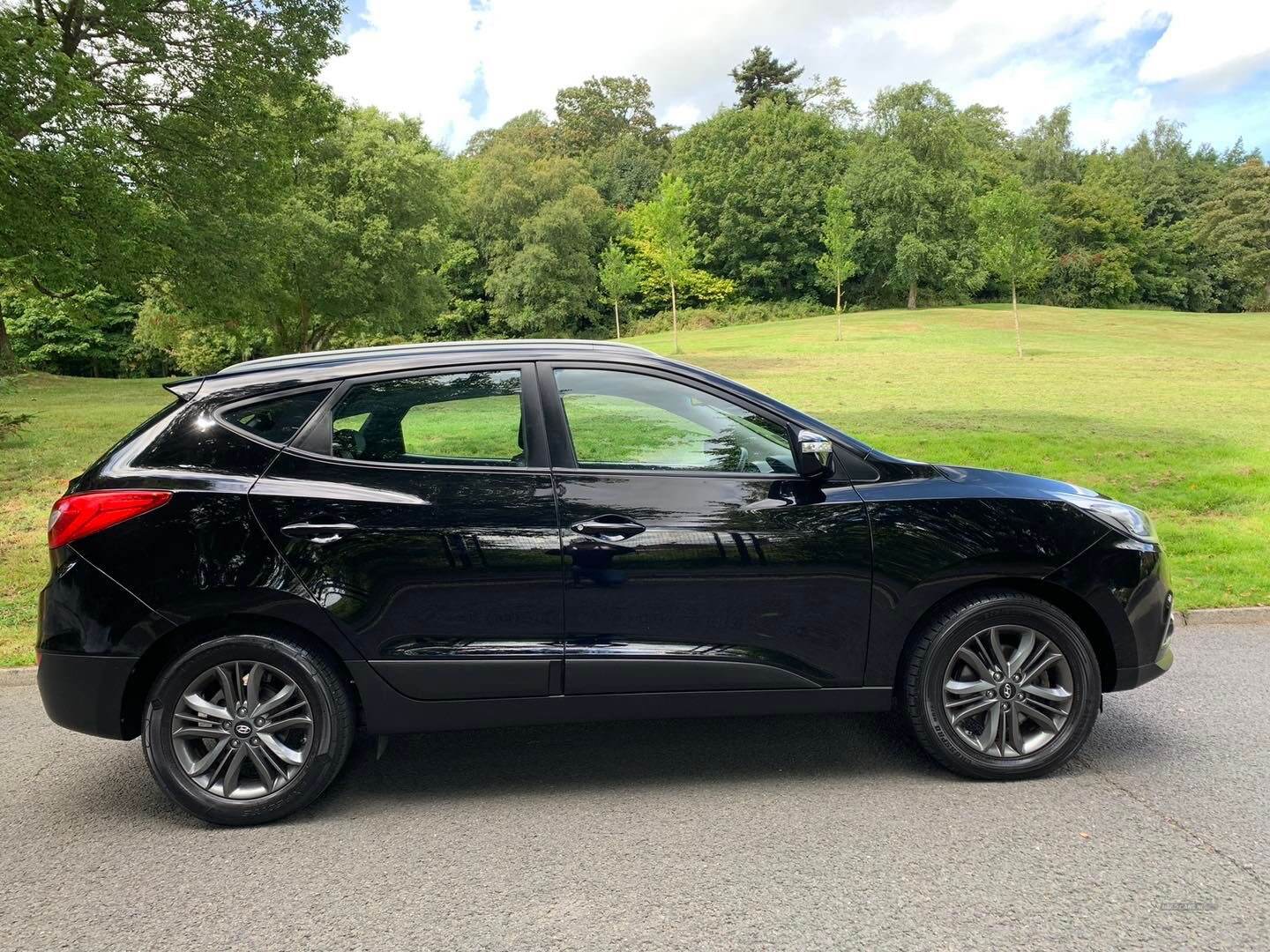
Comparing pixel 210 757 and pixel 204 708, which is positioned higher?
pixel 204 708

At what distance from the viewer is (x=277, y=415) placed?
354 cm

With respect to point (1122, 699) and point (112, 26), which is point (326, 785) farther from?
point (112, 26)

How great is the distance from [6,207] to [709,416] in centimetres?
1360

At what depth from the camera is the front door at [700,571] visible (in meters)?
3.41

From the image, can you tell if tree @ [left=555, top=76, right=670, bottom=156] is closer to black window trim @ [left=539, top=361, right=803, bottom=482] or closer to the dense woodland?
the dense woodland

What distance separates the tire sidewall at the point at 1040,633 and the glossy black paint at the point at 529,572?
0.37ft

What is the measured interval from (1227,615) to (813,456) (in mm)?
4040

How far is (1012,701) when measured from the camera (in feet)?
11.8

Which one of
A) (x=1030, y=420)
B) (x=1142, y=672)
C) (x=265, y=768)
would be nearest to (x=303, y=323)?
→ (x=1030, y=420)

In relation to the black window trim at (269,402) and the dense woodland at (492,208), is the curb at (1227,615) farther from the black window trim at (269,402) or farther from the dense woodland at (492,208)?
the dense woodland at (492,208)

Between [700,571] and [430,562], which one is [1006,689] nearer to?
[700,571]

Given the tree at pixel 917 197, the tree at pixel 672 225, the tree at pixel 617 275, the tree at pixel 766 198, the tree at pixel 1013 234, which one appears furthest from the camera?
the tree at pixel 766 198

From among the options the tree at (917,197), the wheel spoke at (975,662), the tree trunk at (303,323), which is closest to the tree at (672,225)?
the tree trunk at (303,323)

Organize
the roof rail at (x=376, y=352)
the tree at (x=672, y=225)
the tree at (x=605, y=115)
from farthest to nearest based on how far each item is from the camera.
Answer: the tree at (x=605, y=115), the tree at (x=672, y=225), the roof rail at (x=376, y=352)
